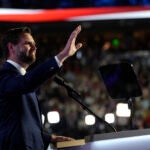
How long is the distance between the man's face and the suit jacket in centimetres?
6

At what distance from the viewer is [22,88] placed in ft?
6.72

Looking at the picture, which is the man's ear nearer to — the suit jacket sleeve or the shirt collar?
the shirt collar

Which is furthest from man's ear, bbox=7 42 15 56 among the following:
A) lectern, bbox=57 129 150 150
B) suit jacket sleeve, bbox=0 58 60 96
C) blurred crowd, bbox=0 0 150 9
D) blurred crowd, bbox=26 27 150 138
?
blurred crowd, bbox=0 0 150 9

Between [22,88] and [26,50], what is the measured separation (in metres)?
0.23

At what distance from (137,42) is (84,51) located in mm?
2010

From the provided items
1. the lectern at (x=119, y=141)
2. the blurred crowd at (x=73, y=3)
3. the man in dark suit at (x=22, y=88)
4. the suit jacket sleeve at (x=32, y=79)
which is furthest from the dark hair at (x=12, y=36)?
the blurred crowd at (x=73, y=3)

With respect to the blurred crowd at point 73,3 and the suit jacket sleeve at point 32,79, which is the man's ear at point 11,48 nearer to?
the suit jacket sleeve at point 32,79

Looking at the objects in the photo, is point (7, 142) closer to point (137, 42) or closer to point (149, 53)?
point (149, 53)

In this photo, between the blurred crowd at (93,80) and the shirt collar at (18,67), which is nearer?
the shirt collar at (18,67)

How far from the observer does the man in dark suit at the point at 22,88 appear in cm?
206

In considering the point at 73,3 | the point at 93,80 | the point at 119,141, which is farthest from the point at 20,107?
the point at 73,3

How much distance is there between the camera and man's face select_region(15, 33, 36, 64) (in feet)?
7.20

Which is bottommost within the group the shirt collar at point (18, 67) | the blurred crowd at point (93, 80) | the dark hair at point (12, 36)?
the blurred crowd at point (93, 80)

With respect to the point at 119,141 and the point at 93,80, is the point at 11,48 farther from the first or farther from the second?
the point at 93,80
